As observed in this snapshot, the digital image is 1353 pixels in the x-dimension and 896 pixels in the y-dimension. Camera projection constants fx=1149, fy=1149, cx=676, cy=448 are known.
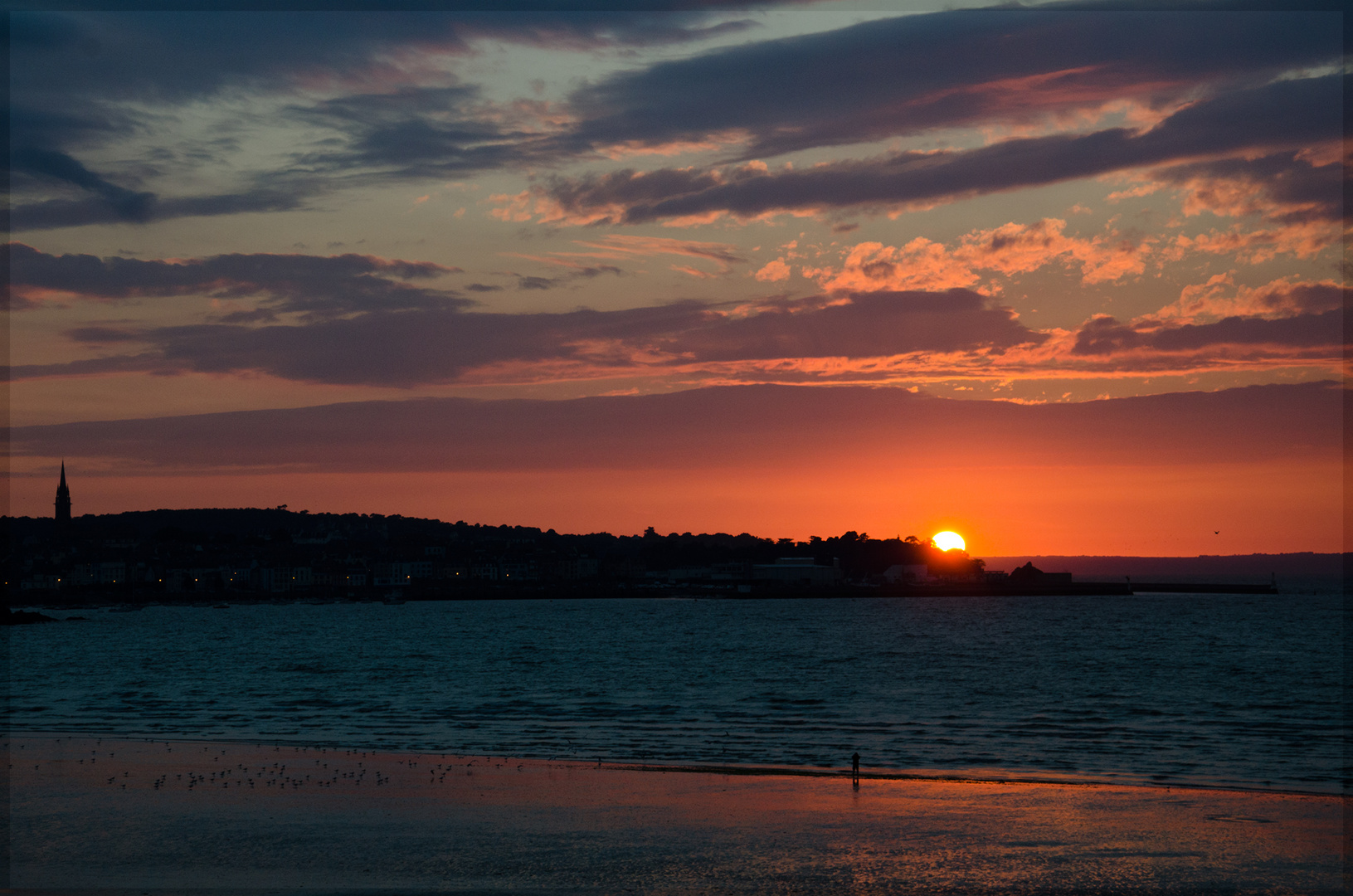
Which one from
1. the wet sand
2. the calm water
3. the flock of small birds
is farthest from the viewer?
the calm water

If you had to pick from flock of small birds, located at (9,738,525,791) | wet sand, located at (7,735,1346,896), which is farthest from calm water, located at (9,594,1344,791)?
wet sand, located at (7,735,1346,896)

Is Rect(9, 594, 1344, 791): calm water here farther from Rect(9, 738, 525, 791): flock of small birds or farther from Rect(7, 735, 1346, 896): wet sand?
Rect(7, 735, 1346, 896): wet sand

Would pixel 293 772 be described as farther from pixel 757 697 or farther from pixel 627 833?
pixel 757 697

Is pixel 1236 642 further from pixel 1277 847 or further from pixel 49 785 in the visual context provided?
pixel 49 785

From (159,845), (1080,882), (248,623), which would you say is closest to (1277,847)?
(1080,882)

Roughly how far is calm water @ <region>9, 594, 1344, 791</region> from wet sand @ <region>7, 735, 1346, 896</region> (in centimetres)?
576

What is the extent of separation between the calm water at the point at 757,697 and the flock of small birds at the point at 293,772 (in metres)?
3.42

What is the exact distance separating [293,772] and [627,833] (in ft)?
38.1

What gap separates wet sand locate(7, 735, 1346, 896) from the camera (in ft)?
64.0

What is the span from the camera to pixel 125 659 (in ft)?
289

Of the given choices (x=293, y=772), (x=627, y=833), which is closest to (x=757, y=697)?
(x=293, y=772)

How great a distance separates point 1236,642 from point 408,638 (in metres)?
85.0

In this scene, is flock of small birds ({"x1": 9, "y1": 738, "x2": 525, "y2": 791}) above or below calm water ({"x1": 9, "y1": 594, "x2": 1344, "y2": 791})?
above

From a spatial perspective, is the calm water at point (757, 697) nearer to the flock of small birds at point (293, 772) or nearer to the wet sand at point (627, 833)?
the flock of small birds at point (293, 772)
